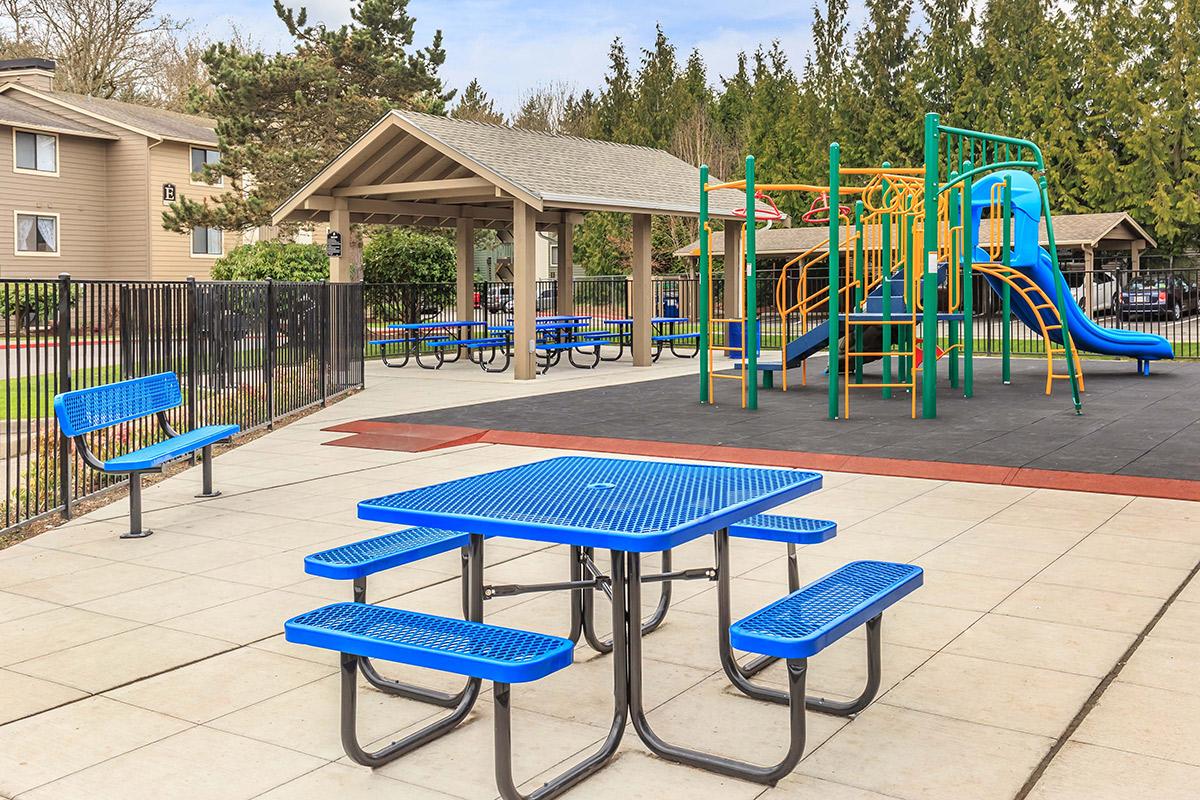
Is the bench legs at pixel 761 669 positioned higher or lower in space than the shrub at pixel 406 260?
lower

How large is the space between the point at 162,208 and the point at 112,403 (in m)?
31.6

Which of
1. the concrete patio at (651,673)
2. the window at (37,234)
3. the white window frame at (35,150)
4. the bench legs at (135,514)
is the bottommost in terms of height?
the concrete patio at (651,673)

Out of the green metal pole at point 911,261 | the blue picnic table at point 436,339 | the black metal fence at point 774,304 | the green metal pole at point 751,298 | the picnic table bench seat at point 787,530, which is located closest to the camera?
the picnic table bench seat at point 787,530

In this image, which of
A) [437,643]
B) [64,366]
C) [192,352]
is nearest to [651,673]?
[437,643]

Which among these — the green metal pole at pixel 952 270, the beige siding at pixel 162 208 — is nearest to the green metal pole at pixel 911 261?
the green metal pole at pixel 952 270

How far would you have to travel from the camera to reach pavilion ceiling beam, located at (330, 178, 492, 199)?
64.7 ft

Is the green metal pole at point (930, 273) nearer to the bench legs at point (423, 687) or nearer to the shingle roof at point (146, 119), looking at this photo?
the bench legs at point (423, 687)

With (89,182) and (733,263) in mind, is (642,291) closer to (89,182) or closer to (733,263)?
(733,263)

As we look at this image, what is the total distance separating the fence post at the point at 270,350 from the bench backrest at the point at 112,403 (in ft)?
12.6

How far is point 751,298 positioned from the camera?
1375 cm

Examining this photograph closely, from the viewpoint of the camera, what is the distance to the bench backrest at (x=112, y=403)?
7.47 metres

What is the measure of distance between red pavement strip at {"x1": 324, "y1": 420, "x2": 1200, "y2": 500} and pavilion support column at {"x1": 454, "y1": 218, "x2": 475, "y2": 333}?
11.4 m

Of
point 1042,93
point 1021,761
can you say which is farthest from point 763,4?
point 1021,761

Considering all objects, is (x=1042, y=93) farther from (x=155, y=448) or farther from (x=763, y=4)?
(x=155, y=448)
